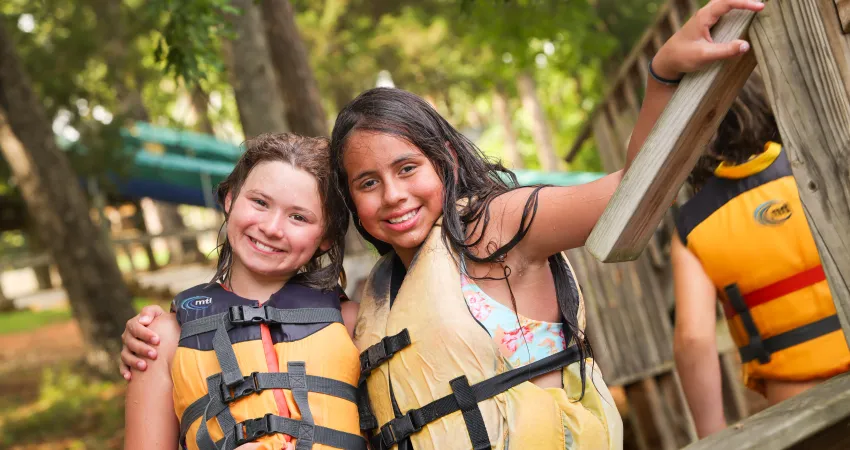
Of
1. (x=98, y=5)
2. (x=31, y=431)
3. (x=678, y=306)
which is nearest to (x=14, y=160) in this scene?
(x=31, y=431)

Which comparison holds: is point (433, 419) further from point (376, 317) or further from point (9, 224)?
point (9, 224)

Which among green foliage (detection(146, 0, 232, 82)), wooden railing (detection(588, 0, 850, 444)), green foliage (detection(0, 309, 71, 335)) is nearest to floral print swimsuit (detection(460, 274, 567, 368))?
wooden railing (detection(588, 0, 850, 444))

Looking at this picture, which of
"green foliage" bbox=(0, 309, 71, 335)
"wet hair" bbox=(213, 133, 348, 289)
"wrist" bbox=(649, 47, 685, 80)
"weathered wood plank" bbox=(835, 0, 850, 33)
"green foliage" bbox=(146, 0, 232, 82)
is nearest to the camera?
"weathered wood plank" bbox=(835, 0, 850, 33)

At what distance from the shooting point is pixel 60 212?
10445 mm

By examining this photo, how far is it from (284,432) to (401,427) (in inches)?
14.0

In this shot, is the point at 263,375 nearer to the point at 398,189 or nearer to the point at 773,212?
the point at 398,189

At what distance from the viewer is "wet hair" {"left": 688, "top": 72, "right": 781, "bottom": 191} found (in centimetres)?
287

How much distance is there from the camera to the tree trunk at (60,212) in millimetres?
10211

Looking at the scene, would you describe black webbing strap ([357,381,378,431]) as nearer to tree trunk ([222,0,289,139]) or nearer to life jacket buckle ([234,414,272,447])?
life jacket buckle ([234,414,272,447])

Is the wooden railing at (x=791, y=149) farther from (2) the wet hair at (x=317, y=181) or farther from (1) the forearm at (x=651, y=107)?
(2) the wet hair at (x=317, y=181)

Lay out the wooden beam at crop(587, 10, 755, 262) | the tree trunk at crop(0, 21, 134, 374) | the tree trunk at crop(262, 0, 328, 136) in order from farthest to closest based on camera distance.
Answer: the tree trunk at crop(0, 21, 134, 374) → the tree trunk at crop(262, 0, 328, 136) → the wooden beam at crop(587, 10, 755, 262)

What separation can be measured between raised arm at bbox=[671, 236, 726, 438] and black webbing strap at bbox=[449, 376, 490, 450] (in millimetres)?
1059

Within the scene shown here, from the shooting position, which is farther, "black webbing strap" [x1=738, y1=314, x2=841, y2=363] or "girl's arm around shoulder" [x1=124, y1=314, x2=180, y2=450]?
"black webbing strap" [x1=738, y1=314, x2=841, y2=363]

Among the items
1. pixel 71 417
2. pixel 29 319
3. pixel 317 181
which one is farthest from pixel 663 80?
pixel 29 319
